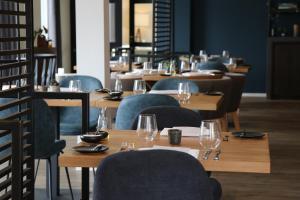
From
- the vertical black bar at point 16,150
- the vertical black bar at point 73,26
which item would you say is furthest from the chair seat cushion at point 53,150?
the vertical black bar at point 73,26

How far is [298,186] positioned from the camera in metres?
5.41

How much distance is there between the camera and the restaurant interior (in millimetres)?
2469

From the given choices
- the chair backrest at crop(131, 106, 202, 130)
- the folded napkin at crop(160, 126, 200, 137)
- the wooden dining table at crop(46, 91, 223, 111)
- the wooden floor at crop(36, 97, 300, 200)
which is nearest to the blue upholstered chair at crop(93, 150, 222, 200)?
the folded napkin at crop(160, 126, 200, 137)

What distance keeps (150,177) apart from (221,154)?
0.63 m

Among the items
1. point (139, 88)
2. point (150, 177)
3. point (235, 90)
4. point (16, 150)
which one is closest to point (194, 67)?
point (235, 90)

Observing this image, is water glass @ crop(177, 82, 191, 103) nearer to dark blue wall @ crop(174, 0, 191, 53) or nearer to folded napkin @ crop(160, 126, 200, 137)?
folded napkin @ crop(160, 126, 200, 137)

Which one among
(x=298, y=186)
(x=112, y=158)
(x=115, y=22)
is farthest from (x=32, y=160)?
(x=115, y=22)

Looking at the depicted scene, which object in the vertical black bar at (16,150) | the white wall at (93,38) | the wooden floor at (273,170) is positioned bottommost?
the wooden floor at (273,170)

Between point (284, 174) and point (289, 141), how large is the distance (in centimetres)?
171

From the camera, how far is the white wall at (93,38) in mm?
6246

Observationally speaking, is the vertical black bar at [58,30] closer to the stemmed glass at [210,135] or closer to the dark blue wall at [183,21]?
the dark blue wall at [183,21]

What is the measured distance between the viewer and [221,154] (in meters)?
2.98

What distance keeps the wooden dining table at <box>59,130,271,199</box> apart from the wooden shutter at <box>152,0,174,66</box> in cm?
615

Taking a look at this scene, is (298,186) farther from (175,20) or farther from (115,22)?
(175,20)
